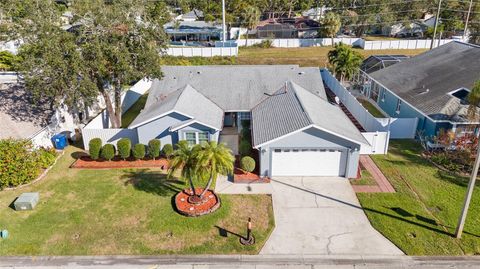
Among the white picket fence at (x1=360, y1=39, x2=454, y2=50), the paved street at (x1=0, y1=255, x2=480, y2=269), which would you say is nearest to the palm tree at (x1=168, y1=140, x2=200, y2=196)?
the paved street at (x1=0, y1=255, x2=480, y2=269)

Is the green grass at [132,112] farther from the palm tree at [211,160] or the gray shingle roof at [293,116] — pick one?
the palm tree at [211,160]

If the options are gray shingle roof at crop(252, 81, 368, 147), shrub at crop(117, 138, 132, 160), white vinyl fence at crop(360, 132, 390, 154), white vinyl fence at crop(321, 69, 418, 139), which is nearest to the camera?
gray shingle roof at crop(252, 81, 368, 147)

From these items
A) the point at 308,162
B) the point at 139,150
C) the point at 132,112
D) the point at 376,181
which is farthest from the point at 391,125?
the point at 132,112

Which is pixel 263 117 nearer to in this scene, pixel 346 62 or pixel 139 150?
pixel 139 150

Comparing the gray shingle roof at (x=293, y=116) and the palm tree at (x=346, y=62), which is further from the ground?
the palm tree at (x=346, y=62)

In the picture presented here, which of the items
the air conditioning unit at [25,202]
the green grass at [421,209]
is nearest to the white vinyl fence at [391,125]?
the green grass at [421,209]

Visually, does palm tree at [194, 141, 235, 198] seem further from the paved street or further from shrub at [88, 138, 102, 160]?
shrub at [88, 138, 102, 160]
